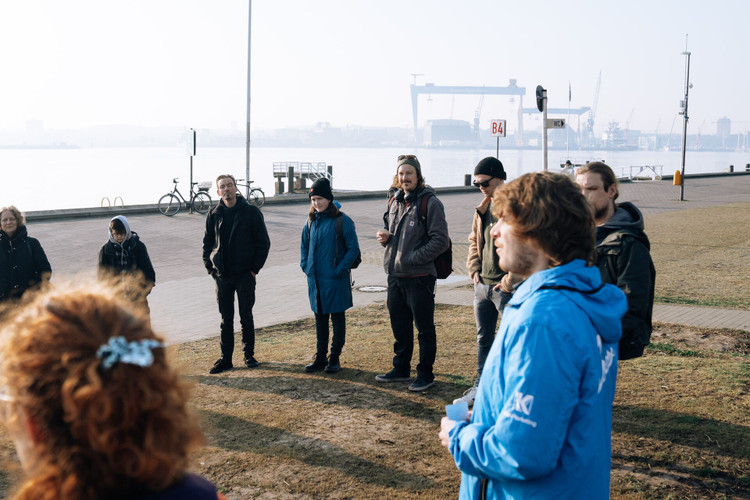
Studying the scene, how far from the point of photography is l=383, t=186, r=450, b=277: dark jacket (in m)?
6.18

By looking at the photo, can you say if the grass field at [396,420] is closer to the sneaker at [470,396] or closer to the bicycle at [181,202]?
the sneaker at [470,396]

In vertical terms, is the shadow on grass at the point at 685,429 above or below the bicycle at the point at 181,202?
below

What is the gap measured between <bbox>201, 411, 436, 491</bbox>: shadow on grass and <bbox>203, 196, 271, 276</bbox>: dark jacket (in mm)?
1782

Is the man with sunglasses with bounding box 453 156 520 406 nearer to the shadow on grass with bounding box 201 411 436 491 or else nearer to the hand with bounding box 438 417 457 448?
the shadow on grass with bounding box 201 411 436 491

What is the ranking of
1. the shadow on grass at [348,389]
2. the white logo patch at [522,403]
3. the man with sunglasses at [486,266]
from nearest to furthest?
the white logo patch at [522,403] → the man with sunglasses at [486,266] → the shadow on grass at [348,389]

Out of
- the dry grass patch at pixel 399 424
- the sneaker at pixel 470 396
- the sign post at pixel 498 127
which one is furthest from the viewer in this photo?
the sign post at pixel 498 127

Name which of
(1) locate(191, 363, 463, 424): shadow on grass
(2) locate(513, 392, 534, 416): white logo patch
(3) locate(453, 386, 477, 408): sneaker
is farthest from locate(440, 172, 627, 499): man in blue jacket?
(1) locate(191, 363, 463, 424): shadow on grass

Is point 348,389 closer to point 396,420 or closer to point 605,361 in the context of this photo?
point 396,420

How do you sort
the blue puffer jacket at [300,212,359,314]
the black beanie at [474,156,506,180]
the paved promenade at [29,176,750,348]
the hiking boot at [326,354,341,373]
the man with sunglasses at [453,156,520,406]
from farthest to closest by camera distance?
the paved promenade at [29,176,750,348], the blue puffer jacket at [300,212,359,314], the hiking boot at [326,354,341,373], the black beanie at [474,156,506,180], the man with sunglasses at [453,156,520,406]

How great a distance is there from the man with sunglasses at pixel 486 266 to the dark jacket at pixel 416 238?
33cm

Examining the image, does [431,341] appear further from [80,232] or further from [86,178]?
[86,178]

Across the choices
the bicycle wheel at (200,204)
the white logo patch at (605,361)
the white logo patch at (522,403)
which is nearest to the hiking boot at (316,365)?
the white logo patch at (605,361)

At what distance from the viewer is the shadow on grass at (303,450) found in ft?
14.6

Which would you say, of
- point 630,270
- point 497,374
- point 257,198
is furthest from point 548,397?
point 257,198
